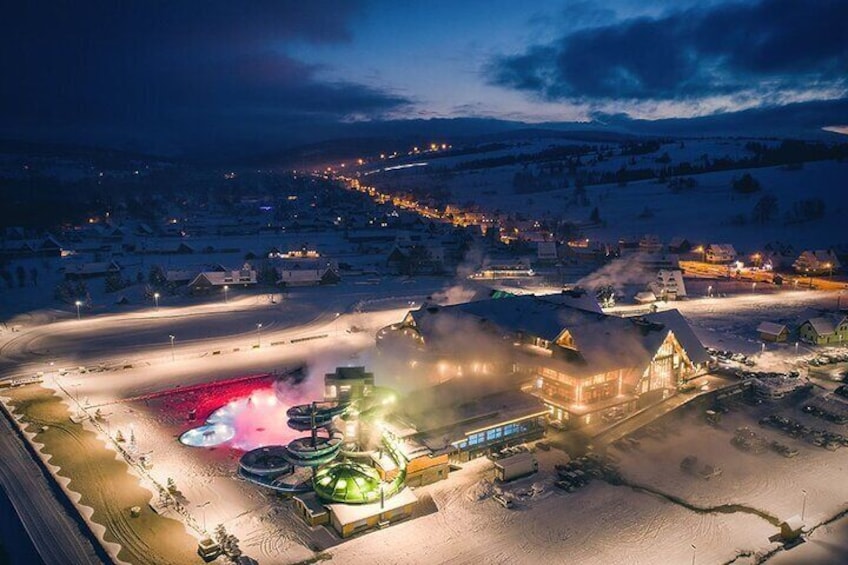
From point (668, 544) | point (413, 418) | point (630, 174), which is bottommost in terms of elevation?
point (668, 544)

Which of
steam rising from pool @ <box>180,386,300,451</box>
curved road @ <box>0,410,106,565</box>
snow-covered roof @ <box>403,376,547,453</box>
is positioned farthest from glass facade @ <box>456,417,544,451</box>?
curved road @ <box>0,410,106,565</box>

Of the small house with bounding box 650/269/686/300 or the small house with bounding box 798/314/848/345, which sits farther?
the small house with bounding box 650/269/686/300

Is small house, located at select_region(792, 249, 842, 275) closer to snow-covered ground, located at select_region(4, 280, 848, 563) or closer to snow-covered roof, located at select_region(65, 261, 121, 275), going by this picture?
snow-covered ground, located at select_region(4, 280, 848, 563)

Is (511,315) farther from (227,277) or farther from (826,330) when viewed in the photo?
(227,277)

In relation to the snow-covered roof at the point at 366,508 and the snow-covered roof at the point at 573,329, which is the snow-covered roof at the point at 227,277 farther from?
the snow-covered roof at the point at 366,508

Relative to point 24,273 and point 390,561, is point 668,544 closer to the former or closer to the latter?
point 390,561

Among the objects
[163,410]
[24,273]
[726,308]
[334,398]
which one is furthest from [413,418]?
[24,273]
